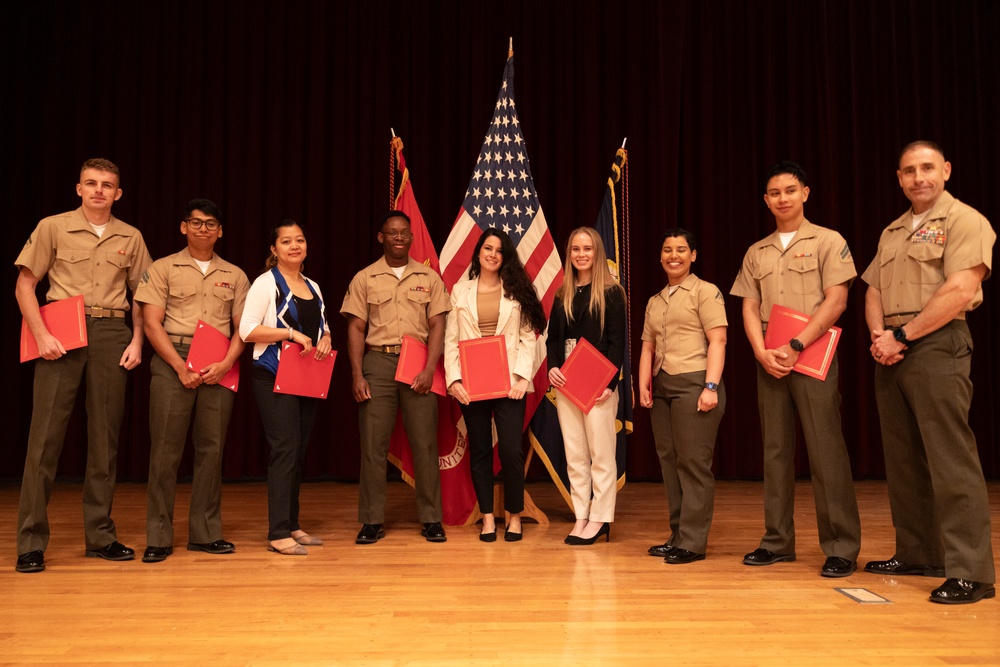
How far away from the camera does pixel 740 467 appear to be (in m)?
6.01

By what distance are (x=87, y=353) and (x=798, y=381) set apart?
3.12 m

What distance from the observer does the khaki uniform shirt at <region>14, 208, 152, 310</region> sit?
10.8 ft

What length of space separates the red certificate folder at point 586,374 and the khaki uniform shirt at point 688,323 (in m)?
0.27

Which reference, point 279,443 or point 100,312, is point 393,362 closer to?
point 279,443

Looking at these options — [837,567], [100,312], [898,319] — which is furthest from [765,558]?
[100,312]

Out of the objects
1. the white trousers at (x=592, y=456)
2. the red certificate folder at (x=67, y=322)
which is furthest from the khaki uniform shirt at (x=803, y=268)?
the red certificate folder at (x=67, y=322)

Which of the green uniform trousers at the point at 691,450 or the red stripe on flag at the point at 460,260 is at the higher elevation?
the red stripe on flag at the point at 460,260

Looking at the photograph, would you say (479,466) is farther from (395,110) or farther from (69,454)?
(69,454)

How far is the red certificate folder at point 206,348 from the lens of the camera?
3398 mm

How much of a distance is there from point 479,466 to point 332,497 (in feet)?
5.89

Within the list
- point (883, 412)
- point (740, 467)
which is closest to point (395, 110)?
point (740, 467)

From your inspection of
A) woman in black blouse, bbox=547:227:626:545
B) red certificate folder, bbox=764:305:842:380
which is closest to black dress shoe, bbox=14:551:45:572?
woman in black blouse, bbox=547:227:626:545

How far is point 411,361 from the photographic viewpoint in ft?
12.5

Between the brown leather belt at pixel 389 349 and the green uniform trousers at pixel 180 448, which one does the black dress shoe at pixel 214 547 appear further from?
the brown leather belt at pixel 389 349
